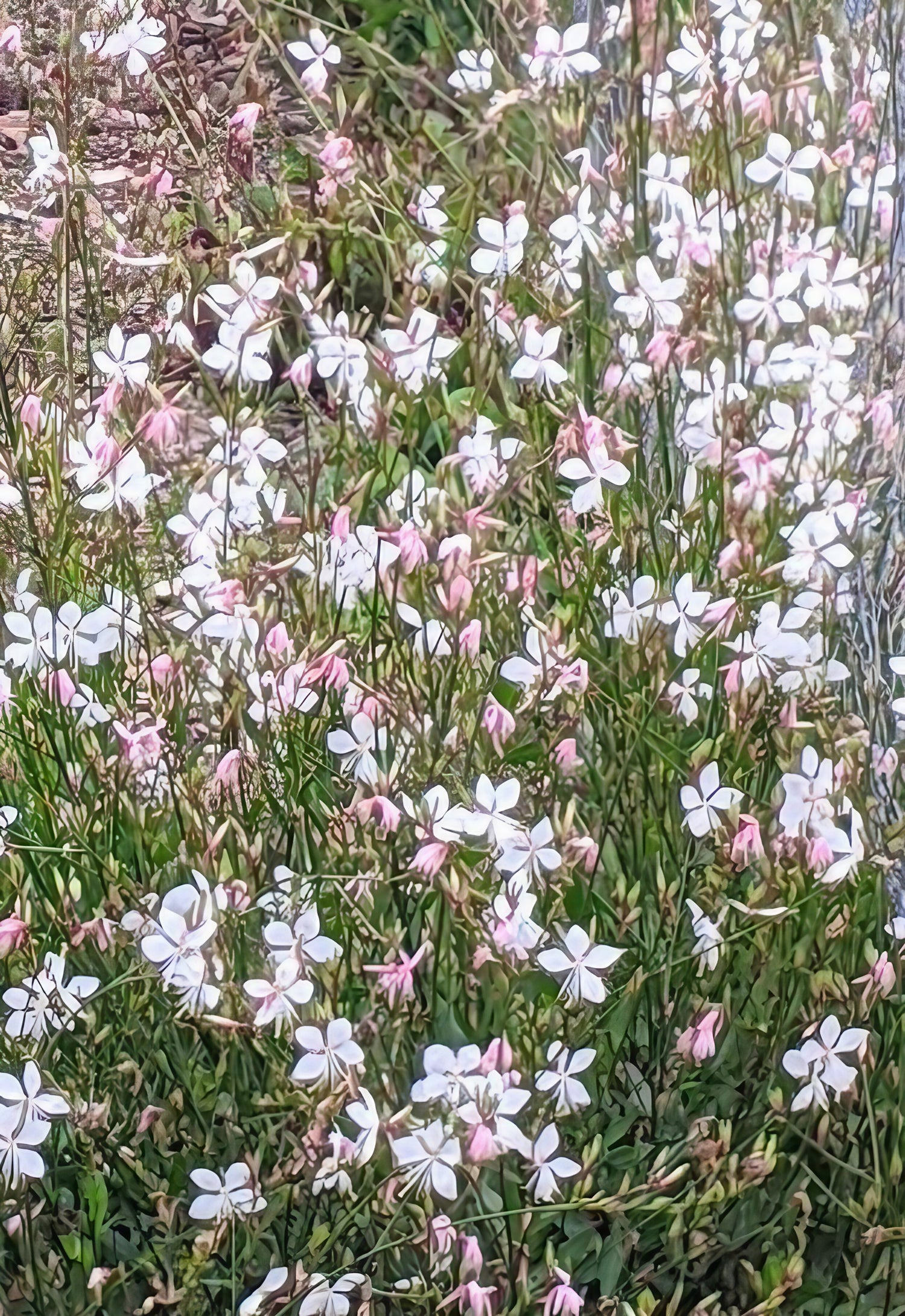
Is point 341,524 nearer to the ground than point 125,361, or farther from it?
nearer to the ground

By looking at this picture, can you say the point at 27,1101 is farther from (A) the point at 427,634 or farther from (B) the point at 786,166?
(B) the point at 786,166

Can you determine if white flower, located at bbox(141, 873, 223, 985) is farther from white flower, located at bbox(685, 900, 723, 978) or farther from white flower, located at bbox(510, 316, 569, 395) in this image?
white flower, located at bbox(510, 316, 569, 395)

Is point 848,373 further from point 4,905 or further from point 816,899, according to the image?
point 4,905

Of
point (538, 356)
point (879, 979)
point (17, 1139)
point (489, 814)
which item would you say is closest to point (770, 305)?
point (538, 356)

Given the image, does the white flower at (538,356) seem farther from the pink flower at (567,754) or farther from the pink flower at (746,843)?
the pink flower at (746,843)

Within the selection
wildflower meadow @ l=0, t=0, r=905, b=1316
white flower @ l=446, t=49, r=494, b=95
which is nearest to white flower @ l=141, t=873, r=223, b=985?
wildflower meadow @ l=0, t=0, r=905, b=1316

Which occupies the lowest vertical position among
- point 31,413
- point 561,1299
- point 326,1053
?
point 561,1299

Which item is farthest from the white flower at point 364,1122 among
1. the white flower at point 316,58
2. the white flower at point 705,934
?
the white flower at point 316,58
